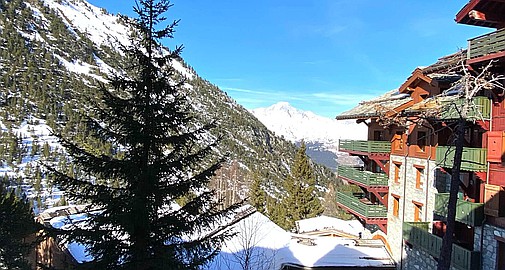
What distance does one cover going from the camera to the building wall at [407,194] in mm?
17125

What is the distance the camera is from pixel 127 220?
792 centimetres

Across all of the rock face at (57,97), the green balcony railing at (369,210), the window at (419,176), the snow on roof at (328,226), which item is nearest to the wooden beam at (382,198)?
the green balcony railing at (369,210)

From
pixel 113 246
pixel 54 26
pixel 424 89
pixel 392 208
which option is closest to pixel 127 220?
pixel 113 246

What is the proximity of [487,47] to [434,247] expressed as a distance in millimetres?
7074

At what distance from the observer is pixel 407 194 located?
1930cm

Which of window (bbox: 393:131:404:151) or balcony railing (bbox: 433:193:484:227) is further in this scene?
window (bbox: 393:131:404:151)

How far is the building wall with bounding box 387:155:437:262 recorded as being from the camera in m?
17.1

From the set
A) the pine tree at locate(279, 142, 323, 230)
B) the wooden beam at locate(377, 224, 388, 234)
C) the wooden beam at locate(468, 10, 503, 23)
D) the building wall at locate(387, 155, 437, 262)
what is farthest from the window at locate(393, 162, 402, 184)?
the pine tree at locate(279, 142, 323, 230)

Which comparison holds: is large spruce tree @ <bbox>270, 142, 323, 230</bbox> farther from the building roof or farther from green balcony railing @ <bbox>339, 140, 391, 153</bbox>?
the building roof

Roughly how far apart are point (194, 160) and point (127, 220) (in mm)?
2074

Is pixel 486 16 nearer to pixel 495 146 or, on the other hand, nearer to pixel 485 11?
pixel 485 11

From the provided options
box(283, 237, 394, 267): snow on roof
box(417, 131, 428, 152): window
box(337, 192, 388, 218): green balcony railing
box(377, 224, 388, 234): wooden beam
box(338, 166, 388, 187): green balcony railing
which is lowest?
box(283, 237, 394, 267): snow on roof

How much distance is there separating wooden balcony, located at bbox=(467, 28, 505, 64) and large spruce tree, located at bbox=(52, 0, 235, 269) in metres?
8.24

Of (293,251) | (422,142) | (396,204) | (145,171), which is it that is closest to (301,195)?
(396,204)
